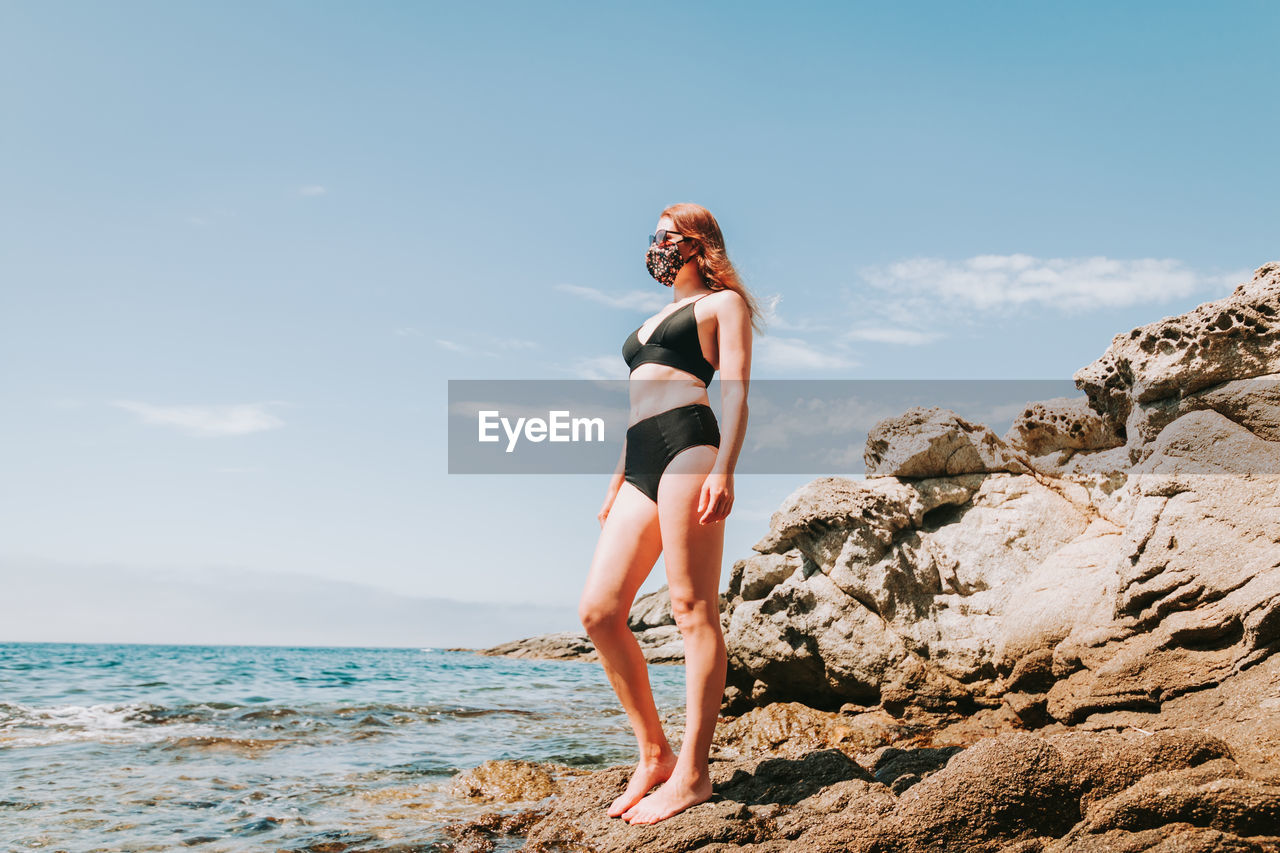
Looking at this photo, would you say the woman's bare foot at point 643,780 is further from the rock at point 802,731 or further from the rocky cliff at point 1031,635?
the rock at point 802,731

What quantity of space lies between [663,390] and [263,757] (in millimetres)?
5950

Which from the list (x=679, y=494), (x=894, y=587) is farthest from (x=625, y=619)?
(x=894, y=587)

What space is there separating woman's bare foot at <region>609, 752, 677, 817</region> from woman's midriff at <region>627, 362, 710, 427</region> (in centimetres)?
166


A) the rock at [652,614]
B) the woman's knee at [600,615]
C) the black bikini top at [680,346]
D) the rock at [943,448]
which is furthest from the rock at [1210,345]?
the rock at [652,614]

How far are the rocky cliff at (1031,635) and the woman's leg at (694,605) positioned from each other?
0.23 m

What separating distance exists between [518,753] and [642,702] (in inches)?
168

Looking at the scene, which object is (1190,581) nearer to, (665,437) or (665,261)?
(665,437)

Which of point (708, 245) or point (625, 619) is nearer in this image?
point (625, 619)

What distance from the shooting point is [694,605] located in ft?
13.0

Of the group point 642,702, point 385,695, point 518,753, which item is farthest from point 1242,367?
point 385,695

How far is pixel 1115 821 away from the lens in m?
3.13

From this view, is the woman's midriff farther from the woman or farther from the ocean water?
the ocean water

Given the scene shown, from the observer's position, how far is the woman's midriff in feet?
13.7

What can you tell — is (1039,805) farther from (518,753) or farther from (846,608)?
(518,753)
